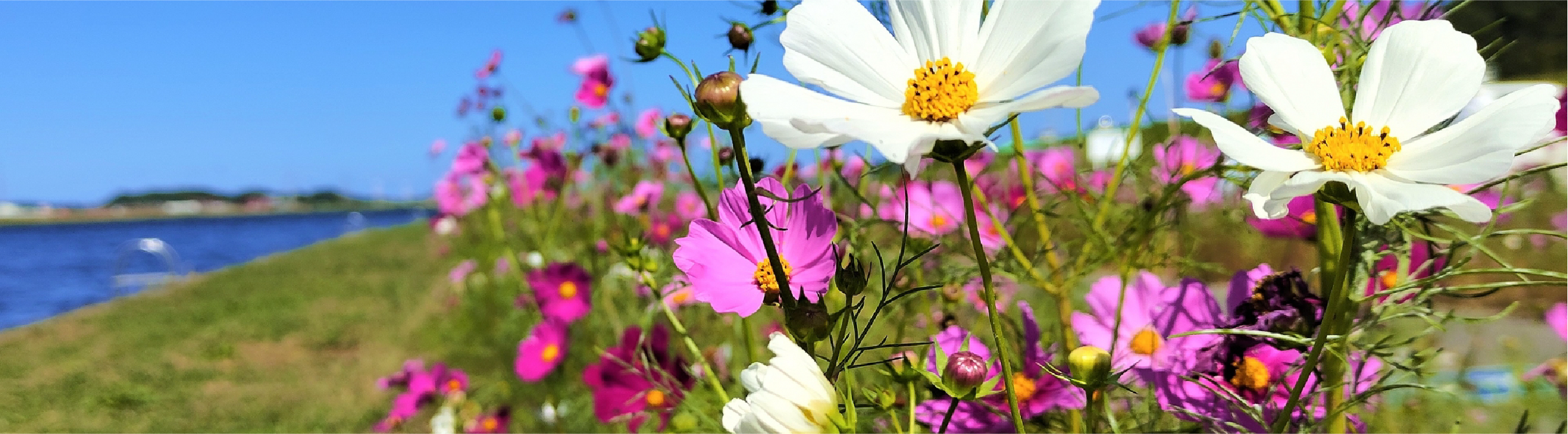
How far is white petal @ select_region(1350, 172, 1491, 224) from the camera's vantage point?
193 mm

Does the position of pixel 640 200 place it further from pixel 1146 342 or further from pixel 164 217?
pixel 164 217

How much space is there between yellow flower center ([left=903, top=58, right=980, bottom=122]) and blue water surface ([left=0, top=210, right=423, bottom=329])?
19.0ft

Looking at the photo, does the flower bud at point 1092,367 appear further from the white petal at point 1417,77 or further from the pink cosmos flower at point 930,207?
the pink cosmos flower at point 930,207

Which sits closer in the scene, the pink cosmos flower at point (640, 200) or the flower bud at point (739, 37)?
the flower bud at point (739, 37)

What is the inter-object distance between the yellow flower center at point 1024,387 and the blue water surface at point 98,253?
5.72 metres

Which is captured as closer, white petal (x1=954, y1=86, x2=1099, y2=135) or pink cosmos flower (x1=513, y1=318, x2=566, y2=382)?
white petal (x1=954, y1=86, x2=1099, y2=135)

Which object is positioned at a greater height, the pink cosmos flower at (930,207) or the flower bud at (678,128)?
the flower bud at (678,128)

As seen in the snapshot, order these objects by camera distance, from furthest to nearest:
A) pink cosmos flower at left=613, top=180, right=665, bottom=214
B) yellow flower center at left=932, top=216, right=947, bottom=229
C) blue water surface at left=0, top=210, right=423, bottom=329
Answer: blue water surface at left=0, top=210, right=423, bottom=329, pink cosmos flower at left=613, top=180, right=665, bottom=214, yellow flower center at left=932, top=216, right=947, bottom=229

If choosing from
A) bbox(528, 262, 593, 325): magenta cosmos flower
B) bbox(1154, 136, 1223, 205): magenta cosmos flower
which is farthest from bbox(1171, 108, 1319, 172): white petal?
bbox(528, 262, 593, 325): magenta cosmos flower

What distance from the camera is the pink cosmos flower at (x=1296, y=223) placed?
423 mm

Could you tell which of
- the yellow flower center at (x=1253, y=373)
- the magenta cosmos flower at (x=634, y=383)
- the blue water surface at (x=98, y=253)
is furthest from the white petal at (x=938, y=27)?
the blue water surface at (x=98, y=253)

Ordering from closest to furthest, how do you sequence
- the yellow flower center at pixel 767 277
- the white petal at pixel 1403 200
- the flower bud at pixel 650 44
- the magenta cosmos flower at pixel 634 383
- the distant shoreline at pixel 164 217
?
the white petal at pixel 1403 200 < the yellow flower center at pixel 767 277 < the flower bud at pixel 650 44 < the magenta cosmos flower at pixel 634 383 < the distant shoreline at pixel 164 217

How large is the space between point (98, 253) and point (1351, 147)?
15200 millimetres

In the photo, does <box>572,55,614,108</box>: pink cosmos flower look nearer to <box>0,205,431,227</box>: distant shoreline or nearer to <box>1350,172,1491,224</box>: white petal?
<box>1350,172,1491,224</box>: white petal
